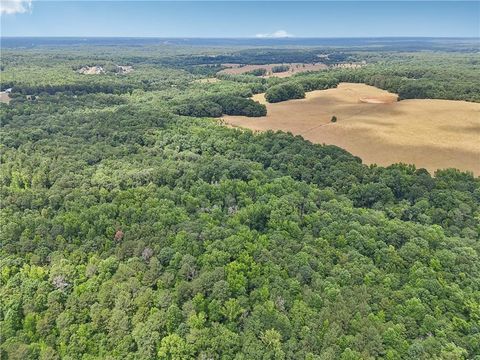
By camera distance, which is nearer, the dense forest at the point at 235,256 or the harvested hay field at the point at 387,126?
the dense forest at the point at 235,256

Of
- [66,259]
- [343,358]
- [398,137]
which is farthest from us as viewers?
[398,137]

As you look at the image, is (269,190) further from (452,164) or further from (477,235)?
(452,164)

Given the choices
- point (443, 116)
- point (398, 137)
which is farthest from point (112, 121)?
point (443, 116)

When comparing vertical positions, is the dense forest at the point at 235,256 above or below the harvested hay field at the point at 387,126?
below

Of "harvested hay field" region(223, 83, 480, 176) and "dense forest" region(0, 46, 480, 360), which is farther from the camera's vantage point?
"harvested hay field" region(223, 83, 480, 176)
